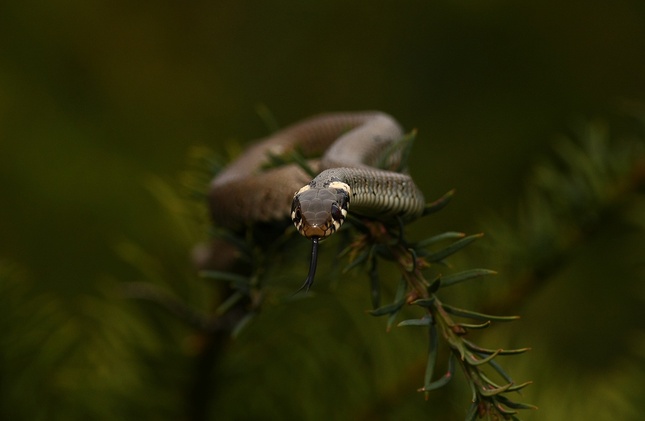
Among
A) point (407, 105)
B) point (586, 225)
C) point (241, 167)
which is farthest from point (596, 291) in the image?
point (241, 167)

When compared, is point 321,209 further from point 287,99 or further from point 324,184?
point 287,99

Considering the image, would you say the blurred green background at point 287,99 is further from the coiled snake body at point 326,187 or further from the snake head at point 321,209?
the snake head at point 321,209

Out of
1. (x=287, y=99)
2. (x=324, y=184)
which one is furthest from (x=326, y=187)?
(x=287, y=99)

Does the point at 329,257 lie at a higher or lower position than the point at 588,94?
higher

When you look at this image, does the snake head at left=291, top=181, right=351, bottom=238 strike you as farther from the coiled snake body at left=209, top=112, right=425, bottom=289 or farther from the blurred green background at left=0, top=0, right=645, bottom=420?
the blurred green background at left=0, top=0, right=645, bottom=420

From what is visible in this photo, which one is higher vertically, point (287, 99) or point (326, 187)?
point (326, 187)

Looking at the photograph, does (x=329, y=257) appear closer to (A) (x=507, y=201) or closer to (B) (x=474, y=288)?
(B) (x=474, y=288)

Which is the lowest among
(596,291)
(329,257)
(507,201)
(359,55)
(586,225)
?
(596,291)
